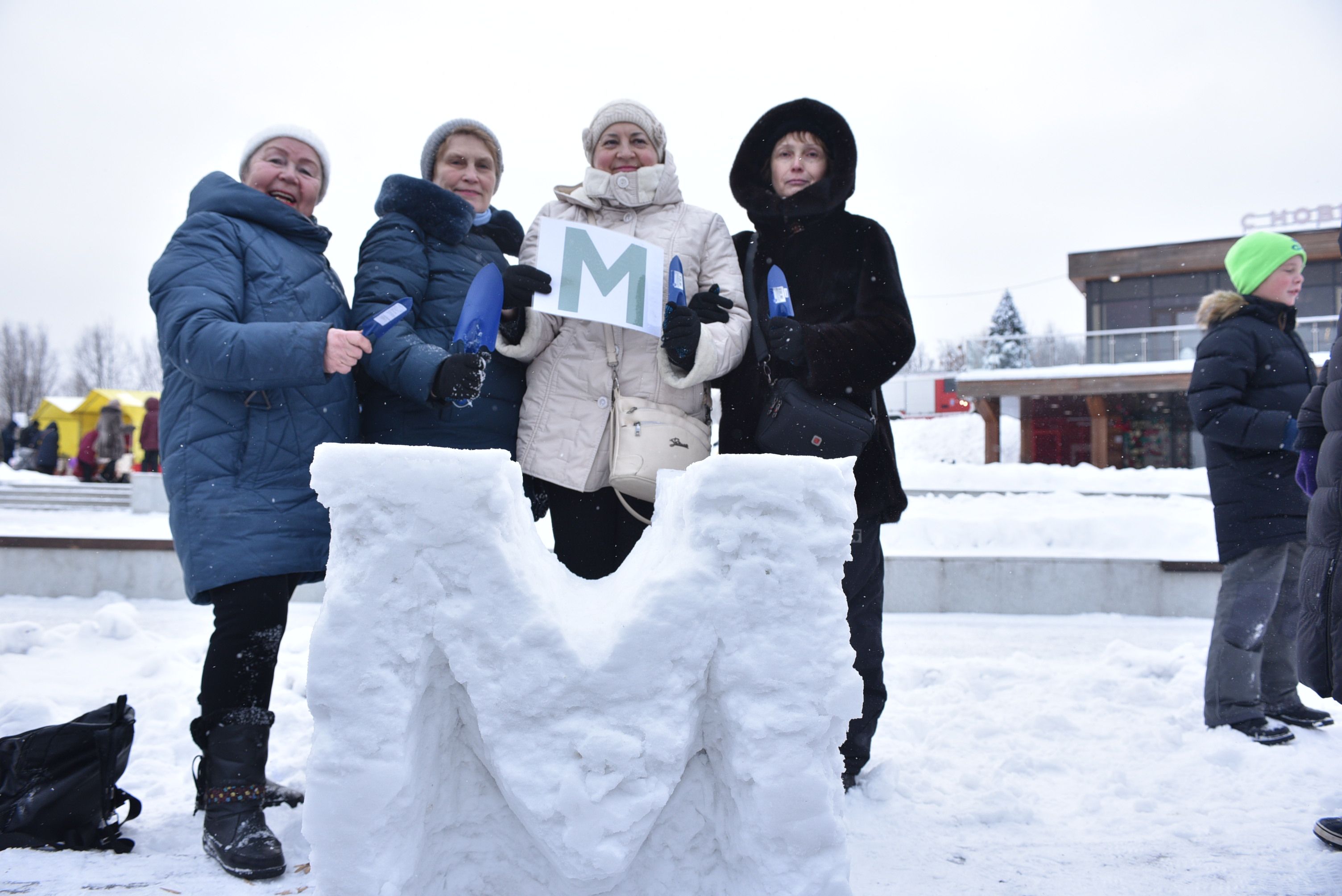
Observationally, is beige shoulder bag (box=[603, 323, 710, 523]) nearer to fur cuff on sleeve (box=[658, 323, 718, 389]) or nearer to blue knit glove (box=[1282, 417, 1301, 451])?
fur cuff on sleeve (box=[658, 323, 718, 389])

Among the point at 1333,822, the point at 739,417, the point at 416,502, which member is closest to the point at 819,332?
the point at 739,417

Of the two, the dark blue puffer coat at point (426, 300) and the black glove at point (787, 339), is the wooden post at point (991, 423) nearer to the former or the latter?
the black glove at point (787, 339)

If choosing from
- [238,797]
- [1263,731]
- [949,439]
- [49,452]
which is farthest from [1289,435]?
A: [949,439]

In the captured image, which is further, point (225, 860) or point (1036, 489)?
point (1036, 489)

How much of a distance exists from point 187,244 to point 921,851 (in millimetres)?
2952

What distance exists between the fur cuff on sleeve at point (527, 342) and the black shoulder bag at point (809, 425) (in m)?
0.77

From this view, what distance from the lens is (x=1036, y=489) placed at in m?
10.5

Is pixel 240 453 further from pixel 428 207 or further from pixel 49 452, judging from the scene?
pixel 49 452

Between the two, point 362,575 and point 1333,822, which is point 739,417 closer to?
point 362,575

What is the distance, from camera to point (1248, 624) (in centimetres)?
319

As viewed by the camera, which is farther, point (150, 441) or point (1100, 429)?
point (1100, 429)

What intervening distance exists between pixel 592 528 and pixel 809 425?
0.79 metres

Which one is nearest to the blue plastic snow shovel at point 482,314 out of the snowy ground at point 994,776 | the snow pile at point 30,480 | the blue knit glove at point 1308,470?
the snowy ground at point 994,776

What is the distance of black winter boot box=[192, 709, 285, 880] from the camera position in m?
2.13
